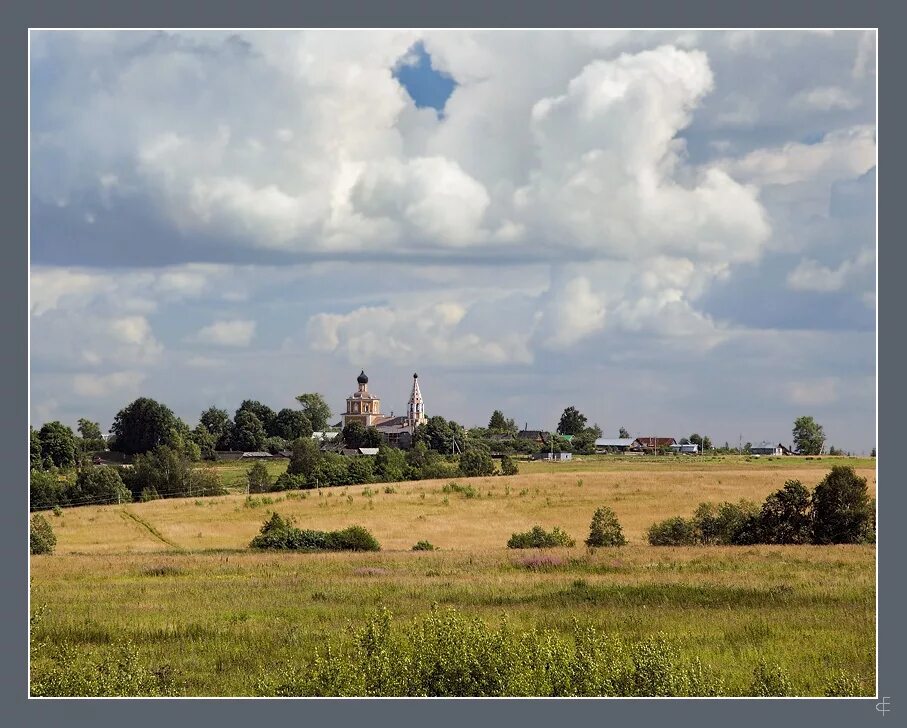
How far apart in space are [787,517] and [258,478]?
22.5 m

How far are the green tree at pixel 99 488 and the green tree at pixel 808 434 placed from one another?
66.7 ft

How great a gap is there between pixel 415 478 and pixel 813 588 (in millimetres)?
32357

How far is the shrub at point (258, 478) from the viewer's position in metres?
41.9

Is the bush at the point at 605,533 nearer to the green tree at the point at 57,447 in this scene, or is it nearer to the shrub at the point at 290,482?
A: the green tree at the point at 57,447

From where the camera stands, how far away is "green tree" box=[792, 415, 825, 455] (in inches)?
752

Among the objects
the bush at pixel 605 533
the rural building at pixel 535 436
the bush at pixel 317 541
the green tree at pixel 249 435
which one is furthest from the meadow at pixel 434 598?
the rural building at pixel 535 436

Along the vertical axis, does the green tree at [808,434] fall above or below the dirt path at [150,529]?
above

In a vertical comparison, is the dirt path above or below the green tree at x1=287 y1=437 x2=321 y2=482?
below

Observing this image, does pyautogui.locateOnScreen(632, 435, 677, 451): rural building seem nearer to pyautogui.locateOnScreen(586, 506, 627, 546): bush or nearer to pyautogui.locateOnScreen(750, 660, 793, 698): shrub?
pyautogui.locateOnScreen(586, 506, 627, 546): bush

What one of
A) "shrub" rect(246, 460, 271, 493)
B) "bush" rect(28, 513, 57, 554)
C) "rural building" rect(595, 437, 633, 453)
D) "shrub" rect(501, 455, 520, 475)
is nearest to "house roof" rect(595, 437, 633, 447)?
"rural building" rect(595, 437, 633, 453)

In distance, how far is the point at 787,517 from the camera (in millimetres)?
25188

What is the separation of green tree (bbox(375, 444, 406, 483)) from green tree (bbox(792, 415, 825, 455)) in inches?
885

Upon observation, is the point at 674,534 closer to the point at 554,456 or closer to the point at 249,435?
the point at 249,435

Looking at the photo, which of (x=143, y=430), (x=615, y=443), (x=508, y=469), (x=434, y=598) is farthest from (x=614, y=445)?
(x=434, y=598)
